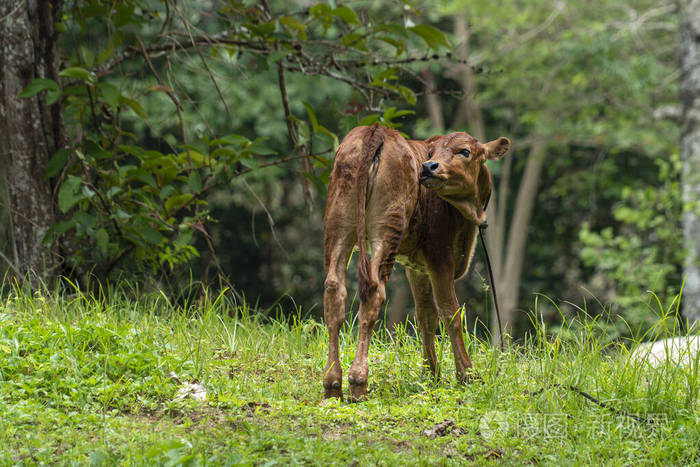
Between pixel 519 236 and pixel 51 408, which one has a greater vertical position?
pixel 51 408

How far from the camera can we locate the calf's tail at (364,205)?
4172 mm

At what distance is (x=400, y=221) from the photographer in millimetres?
4316

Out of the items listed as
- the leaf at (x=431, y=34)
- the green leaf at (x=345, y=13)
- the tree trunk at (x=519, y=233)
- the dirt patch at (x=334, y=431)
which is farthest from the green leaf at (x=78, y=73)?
the tree trunk at (x=519, y=233)

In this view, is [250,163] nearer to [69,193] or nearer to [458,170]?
[69,193]

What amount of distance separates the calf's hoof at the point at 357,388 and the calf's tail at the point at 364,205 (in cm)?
45

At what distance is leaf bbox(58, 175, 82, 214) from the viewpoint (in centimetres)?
526

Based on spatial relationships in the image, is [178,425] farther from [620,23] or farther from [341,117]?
[620,23]

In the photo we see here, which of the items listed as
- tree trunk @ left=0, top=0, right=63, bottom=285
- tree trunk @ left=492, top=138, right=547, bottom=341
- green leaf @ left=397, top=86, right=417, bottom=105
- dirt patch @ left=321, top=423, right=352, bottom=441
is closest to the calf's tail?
dirt patch @ left=321, top=423, right=352, bottom=441

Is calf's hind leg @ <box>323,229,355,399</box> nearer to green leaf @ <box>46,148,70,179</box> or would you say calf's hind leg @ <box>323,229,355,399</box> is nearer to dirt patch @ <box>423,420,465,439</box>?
dirt patch @ <box>423,420,465,439</box>

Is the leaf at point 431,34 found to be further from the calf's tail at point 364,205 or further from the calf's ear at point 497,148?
the calf's tail at point 364,205

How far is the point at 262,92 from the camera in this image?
14.2 meters

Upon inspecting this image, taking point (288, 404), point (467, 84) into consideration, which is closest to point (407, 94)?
point (288, 404)

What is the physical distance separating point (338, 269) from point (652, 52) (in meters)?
11.8

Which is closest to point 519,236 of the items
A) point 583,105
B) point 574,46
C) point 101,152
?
point 583,105
